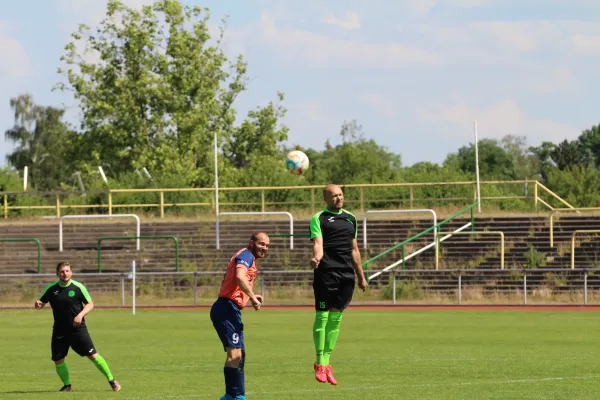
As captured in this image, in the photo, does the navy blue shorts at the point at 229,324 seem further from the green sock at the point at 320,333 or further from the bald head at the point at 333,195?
the bald head at the point at 333,195

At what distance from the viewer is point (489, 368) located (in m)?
16.9

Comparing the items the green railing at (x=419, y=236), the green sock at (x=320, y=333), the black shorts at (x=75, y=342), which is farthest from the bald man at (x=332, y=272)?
the green railing at (x=419, y=236)

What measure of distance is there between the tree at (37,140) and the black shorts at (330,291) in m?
99.1

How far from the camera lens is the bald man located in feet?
46.6

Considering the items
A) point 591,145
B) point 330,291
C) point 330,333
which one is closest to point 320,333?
point 330,333

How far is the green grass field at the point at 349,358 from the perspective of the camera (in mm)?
14500

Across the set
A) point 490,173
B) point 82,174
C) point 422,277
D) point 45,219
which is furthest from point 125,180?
point 490,173

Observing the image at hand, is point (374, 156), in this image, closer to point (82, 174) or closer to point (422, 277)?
point (82, 174)

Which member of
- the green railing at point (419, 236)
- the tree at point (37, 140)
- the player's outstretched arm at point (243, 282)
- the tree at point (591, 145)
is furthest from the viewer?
the tree at point (591, 145)

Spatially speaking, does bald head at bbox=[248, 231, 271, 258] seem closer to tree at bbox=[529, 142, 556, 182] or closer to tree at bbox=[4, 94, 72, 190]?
tree at bbox=[4, 94, 72, 190]

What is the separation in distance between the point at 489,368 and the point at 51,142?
97940mm

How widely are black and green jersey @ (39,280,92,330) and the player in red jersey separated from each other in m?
3.79

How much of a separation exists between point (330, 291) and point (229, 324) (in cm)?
231

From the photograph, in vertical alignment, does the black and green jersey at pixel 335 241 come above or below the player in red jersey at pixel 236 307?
above
